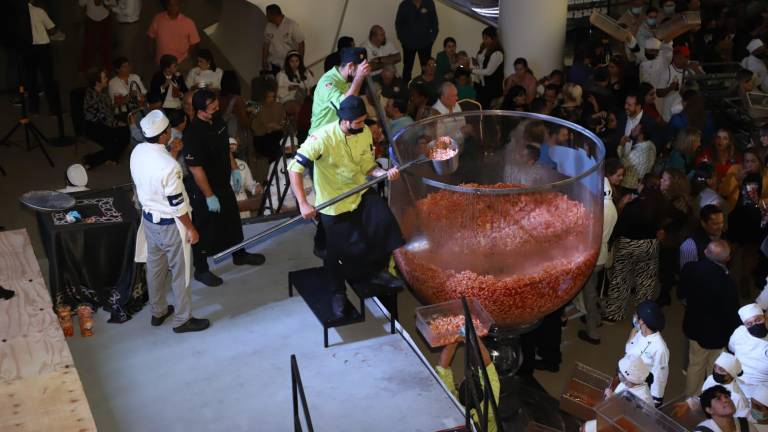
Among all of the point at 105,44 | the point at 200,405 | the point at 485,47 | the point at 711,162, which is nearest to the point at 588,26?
the point at 485,47

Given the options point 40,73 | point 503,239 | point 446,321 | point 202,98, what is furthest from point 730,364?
point 40,73

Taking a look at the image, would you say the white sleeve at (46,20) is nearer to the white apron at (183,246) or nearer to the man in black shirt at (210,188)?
the man in black shirt at (210,188)

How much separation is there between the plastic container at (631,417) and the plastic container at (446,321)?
826mm

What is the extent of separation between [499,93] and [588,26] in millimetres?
2711

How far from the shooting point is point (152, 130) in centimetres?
548

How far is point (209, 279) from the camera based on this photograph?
6633 millimetres

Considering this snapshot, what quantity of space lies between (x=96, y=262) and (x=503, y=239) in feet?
9.28

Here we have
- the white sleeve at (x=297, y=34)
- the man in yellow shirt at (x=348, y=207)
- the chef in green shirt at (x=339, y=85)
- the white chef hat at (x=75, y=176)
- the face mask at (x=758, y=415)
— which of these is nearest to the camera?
the man in yellow shirt at (x=348, y=207)

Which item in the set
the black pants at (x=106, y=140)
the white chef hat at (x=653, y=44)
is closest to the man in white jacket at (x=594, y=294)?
the white chef hat at (x=653, y=44)

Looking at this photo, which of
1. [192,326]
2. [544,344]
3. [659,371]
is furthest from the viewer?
[544,344]

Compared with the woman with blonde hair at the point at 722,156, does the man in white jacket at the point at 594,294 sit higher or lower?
lower

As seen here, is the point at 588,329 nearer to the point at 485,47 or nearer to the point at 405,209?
the point at 405,209

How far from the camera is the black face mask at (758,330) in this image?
588cm

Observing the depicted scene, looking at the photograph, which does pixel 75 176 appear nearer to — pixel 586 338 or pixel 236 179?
pixel 236 179
